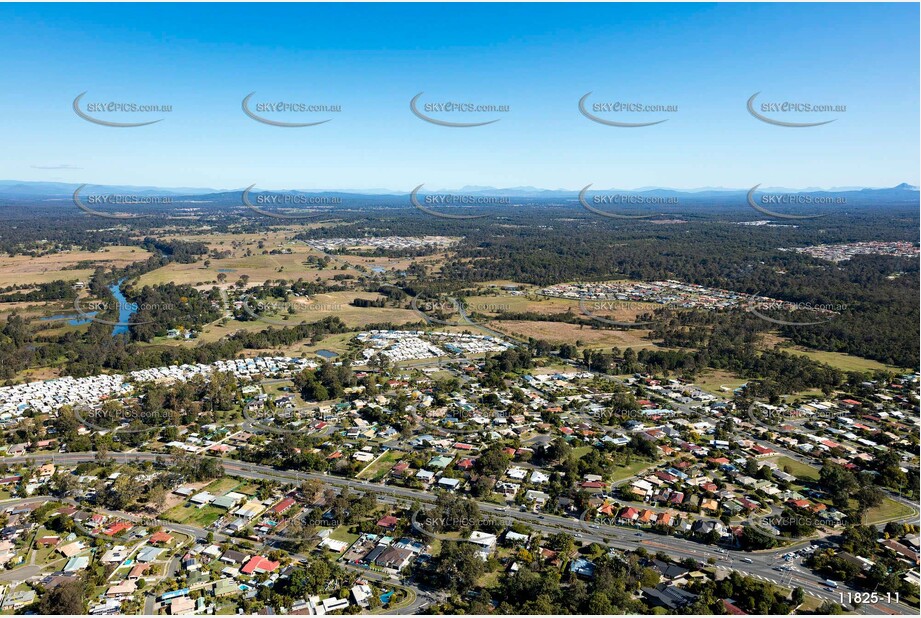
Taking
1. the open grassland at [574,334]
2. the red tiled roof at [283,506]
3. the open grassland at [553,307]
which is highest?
the open grassland at [553,307]

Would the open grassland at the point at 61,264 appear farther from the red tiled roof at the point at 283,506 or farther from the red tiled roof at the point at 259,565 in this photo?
the red tiled roof at the point at 259,565

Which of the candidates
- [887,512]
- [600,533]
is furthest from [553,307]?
[600,533]

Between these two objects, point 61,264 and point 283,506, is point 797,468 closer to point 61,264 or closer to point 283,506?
point 283,506

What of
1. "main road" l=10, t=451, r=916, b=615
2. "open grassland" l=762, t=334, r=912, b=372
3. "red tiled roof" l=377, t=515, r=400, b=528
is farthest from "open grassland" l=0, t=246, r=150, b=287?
"open grassland" l=762, t=334, r=912, b=372

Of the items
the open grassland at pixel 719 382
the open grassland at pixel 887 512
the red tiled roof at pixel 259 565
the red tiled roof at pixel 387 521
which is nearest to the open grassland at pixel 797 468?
the open grassland at pixel 887 512

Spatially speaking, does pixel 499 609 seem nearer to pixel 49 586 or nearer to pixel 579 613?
pixel 579 613

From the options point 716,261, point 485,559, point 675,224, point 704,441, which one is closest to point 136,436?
point 485,559

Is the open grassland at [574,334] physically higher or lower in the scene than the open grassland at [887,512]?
higher
